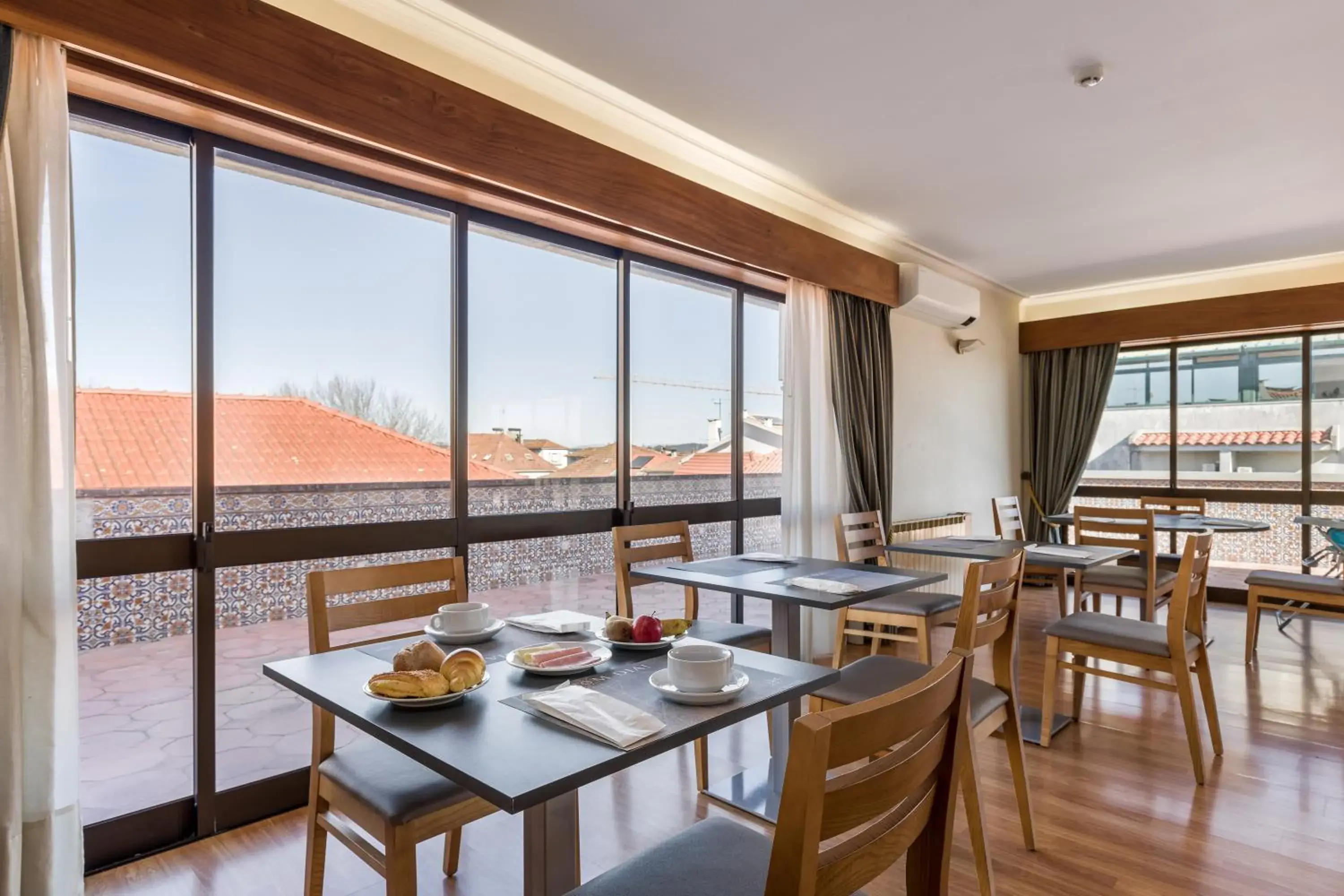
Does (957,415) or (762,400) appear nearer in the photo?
(762,400)

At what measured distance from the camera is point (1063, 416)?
662 centimetres

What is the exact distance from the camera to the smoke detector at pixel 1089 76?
2.72m

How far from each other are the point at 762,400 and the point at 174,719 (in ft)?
10.6

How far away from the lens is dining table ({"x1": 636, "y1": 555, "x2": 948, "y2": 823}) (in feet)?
7.55

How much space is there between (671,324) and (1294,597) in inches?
149

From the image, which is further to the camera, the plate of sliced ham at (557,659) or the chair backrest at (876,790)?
the plate of sliced ham at (557,659)

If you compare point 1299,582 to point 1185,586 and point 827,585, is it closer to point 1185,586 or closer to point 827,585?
point 1185,586

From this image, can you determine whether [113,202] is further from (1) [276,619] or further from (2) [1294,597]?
(2) [1294,597]

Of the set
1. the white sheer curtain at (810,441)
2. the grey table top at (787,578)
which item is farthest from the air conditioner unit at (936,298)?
the grey table top at (787,578)

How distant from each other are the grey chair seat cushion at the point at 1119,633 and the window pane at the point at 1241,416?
4.11 m

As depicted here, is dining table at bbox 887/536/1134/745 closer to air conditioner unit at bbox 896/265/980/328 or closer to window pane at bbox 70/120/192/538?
air conditioner unit at bbox 896/265/980/328

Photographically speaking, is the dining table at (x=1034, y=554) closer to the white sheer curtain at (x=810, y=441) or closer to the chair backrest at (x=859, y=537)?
the chair backrest at (x=859, y=537)

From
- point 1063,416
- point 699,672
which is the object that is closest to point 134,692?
point 699,672

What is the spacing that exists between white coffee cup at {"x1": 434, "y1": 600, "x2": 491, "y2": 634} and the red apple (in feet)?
1.18
